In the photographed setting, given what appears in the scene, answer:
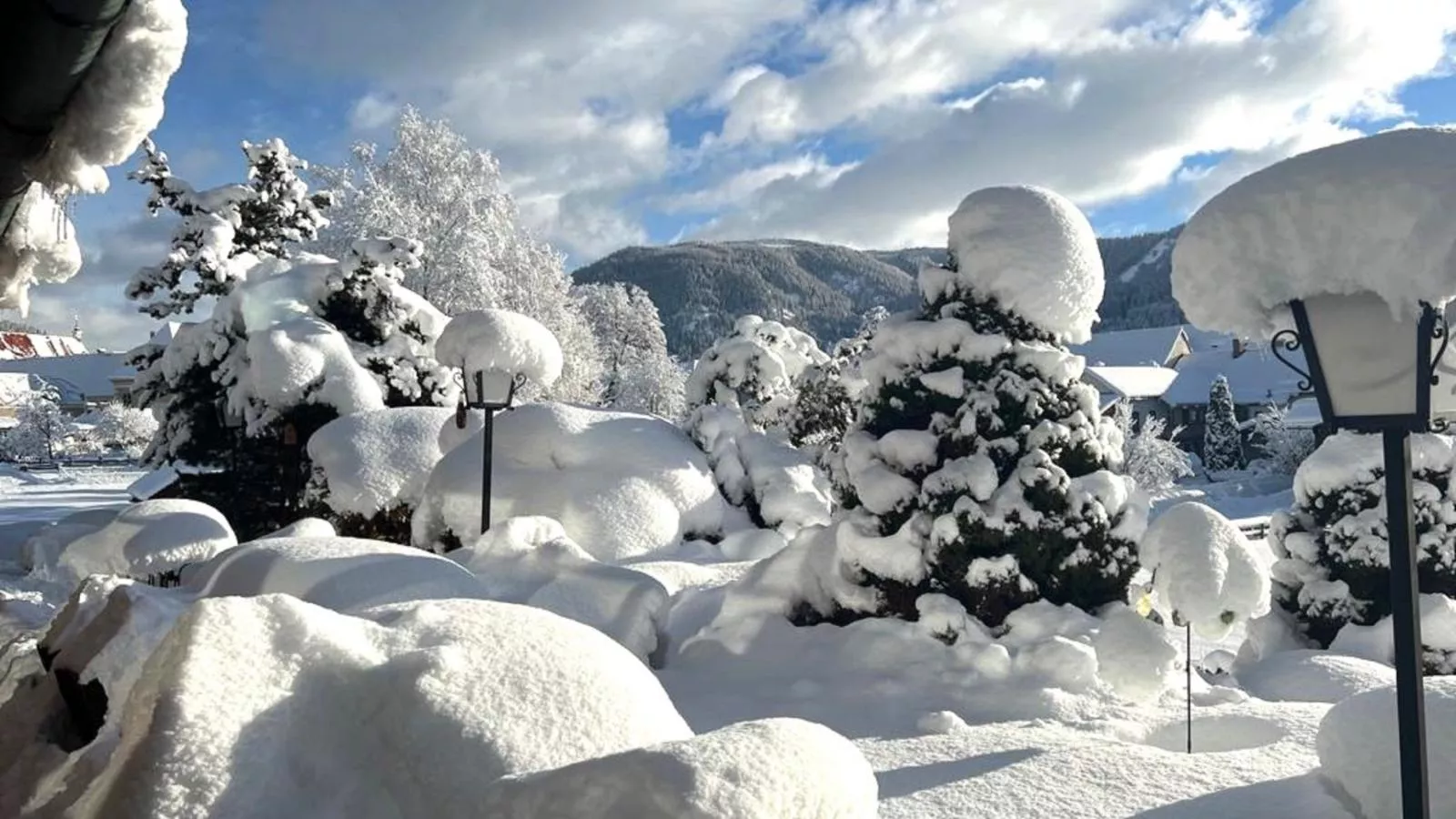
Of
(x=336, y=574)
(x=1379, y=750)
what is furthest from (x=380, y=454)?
(x=1379, y=750)

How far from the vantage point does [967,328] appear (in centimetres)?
770

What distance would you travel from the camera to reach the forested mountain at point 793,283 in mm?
90938

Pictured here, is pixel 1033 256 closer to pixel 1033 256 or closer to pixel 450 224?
pixel 1033 256

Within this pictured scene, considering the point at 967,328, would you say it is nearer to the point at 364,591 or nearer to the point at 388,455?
the point at 364,591

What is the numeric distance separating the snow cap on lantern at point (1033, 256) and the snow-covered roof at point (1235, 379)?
37684 millimetres

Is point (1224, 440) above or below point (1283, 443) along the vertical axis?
below

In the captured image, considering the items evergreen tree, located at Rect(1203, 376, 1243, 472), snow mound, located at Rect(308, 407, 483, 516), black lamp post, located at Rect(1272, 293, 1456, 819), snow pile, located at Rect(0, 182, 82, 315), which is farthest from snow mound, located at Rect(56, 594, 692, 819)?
evergreen tree, located at Rect(1203, 376, 1243, 472)

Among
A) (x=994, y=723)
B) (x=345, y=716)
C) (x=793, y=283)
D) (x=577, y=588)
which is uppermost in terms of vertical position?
(x=793, y=283)

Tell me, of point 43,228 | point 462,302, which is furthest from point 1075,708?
point 462,302

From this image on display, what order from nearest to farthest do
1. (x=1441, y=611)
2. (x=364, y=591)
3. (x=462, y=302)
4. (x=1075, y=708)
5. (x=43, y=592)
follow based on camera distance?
(x=364, y=591)
(x=1075, y=708)
(x=1441, y=611)
(x=43, y=592)
(x=462, y=302)

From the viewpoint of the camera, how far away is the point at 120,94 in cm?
193

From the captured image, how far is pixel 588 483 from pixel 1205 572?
678cm

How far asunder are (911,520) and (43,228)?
5.96 m

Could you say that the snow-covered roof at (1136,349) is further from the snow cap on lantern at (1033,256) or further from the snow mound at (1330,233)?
the snow mound at (1330,233)
